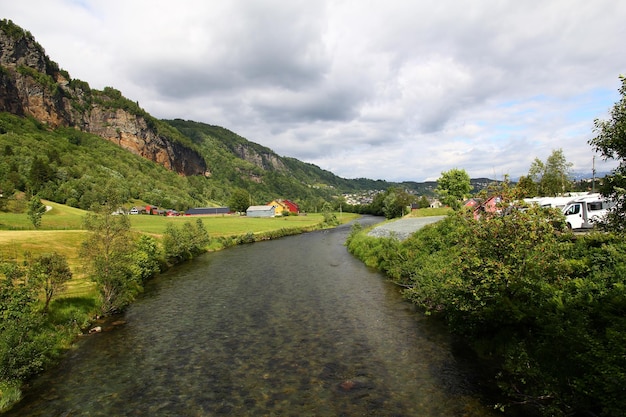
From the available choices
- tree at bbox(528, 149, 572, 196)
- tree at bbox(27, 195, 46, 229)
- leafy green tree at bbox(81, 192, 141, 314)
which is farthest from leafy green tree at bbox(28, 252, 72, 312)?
tree at bbox(528, 149, 572, 196)

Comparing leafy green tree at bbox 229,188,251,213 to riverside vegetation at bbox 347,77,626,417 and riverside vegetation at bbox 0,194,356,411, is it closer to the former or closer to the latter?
riverside vegetation at bbox 0,194,356,411

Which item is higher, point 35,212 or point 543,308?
point 35,212

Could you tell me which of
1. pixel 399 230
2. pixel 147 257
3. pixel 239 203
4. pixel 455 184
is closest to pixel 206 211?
pixel 239 203

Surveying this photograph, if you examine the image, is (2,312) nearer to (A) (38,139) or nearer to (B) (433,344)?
(B) (433,344)

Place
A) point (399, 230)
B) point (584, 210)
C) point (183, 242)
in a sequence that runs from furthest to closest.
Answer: point (399, 230), point (183, 242), point (584, 210)

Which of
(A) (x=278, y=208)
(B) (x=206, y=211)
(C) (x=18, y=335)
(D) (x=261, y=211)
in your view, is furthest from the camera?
(A) (x=278, y=208)

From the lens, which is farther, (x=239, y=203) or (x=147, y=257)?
(x=239, y=203)

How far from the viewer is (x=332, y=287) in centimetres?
3700

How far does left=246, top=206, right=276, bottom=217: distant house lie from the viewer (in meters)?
161

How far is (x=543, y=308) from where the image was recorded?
1412 cm

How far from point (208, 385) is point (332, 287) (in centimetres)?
2088

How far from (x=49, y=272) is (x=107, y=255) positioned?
6.15m

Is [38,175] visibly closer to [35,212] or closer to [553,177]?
[35,212]

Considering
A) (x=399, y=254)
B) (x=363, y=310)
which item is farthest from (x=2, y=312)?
(x=399, y=254)
